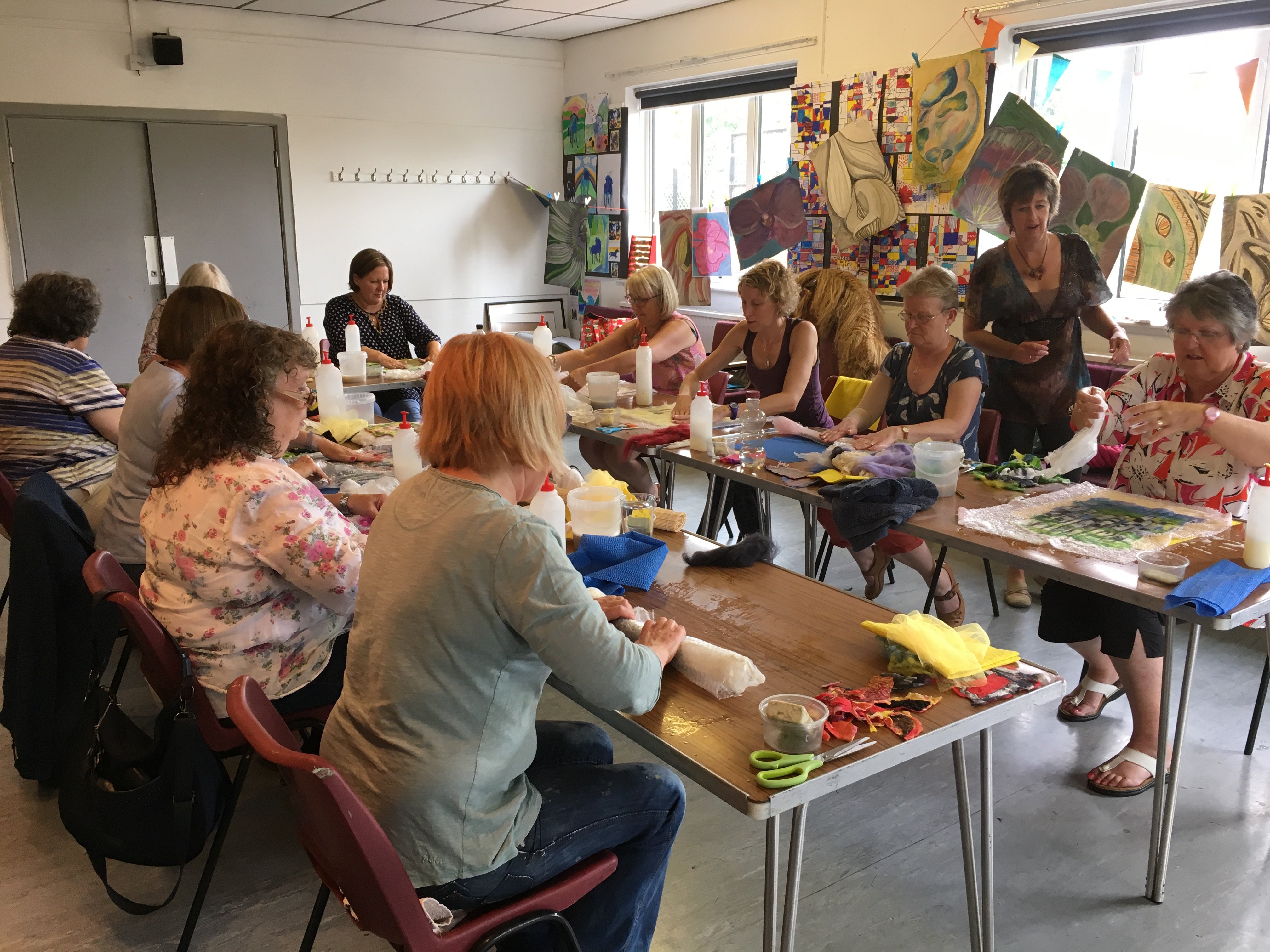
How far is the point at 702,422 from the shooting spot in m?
3.26

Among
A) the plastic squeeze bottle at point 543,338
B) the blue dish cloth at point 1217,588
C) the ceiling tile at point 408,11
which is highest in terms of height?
the ceiling tile at point 408,11

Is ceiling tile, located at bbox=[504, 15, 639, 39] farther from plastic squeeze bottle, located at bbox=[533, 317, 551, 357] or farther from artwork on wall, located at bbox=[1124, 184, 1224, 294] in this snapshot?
artwork on wall, located at bbox=[1124, 184, 1224, 294]

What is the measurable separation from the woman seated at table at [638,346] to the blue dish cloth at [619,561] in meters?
2.16

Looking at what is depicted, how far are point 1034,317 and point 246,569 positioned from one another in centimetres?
306

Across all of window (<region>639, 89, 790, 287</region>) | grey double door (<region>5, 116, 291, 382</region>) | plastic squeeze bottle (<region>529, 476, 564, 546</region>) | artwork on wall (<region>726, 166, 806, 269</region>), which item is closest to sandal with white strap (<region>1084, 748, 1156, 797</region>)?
plastic squeeze bottle (<region>529, 476, 564, 546</region>)

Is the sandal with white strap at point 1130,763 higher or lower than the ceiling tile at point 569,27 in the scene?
lower

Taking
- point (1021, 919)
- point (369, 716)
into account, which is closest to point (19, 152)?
point (369, 716)

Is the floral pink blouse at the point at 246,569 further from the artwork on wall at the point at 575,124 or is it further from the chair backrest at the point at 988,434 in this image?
the artwork on wall at the point at 575,124

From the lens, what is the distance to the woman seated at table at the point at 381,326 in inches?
201

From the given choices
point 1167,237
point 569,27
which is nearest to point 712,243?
point 569,27

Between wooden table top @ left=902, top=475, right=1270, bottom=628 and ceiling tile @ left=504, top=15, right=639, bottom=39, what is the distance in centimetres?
571

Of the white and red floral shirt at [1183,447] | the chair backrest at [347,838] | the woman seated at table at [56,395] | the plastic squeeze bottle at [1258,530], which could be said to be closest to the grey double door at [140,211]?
the woman seated at table at [56,395]

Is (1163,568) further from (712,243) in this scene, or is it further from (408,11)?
(408,11)

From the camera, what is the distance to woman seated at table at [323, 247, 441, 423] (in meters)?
5.10
